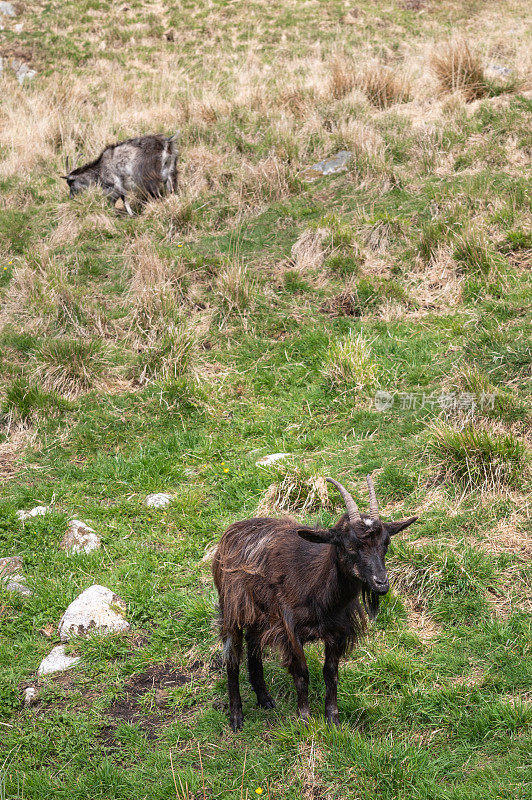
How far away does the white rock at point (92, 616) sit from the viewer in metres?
5.33

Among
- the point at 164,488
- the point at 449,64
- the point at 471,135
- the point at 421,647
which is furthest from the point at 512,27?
the point at 421,647

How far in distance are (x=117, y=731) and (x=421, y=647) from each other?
2035 millimetres

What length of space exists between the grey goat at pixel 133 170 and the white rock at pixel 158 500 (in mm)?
6811

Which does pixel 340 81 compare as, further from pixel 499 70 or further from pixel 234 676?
pixel 234 676

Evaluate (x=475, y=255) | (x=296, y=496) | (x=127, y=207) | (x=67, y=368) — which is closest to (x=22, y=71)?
(x=127, y=207)

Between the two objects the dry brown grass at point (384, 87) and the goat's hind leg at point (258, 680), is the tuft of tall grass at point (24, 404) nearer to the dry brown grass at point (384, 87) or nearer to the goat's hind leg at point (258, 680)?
the goat's hind leg at point (258, 680)

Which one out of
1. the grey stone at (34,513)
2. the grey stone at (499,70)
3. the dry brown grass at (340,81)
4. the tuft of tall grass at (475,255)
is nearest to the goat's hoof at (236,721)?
the grey stone at (34,513)

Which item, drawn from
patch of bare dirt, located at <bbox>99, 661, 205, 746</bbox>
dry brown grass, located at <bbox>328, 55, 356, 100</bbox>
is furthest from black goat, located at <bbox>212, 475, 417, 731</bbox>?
dry brown grass, located at <bbox>328, 55, 356, 100</bbox>

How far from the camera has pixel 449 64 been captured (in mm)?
12453

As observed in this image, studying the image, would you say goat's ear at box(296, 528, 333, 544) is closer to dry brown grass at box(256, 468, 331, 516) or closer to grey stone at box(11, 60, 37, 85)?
dry brown grass at box(256, 468, 331, 516)

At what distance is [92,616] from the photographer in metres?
5.38

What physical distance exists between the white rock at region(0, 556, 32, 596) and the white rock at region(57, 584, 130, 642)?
0.60 m

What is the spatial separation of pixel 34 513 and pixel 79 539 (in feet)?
2.28

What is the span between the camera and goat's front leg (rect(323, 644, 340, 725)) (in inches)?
164
